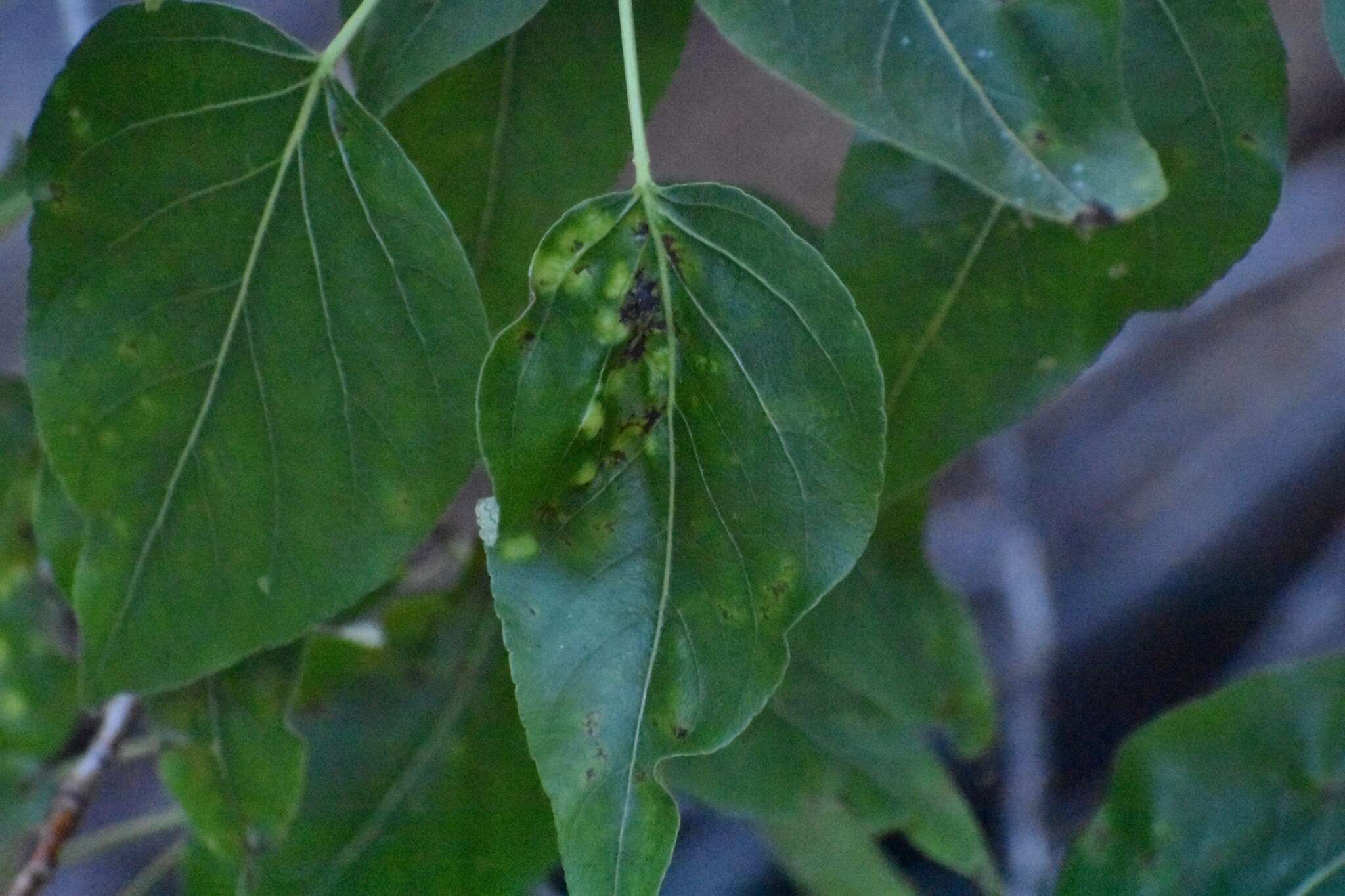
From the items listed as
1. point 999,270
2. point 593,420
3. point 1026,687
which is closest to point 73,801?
point 593,420

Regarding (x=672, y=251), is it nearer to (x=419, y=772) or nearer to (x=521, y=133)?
(x=521, y=133)

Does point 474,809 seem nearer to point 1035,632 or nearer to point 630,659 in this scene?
point 630,659

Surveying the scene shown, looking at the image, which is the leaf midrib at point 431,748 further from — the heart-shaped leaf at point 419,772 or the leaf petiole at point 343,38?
the leaf petiole at point 343,38

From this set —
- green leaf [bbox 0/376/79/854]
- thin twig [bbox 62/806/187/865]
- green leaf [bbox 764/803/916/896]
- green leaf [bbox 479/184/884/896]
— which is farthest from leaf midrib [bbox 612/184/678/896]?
thin twig [bbox 62/806/187/865]

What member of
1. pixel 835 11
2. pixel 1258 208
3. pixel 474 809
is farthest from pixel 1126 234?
pixel 474 809

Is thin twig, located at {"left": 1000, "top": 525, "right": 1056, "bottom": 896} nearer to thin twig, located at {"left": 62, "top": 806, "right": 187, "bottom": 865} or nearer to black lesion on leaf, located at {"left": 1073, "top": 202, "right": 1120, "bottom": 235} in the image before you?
thin twig, located at {"left": 62, "top": 806, "right": 187, "bottom": 865}
